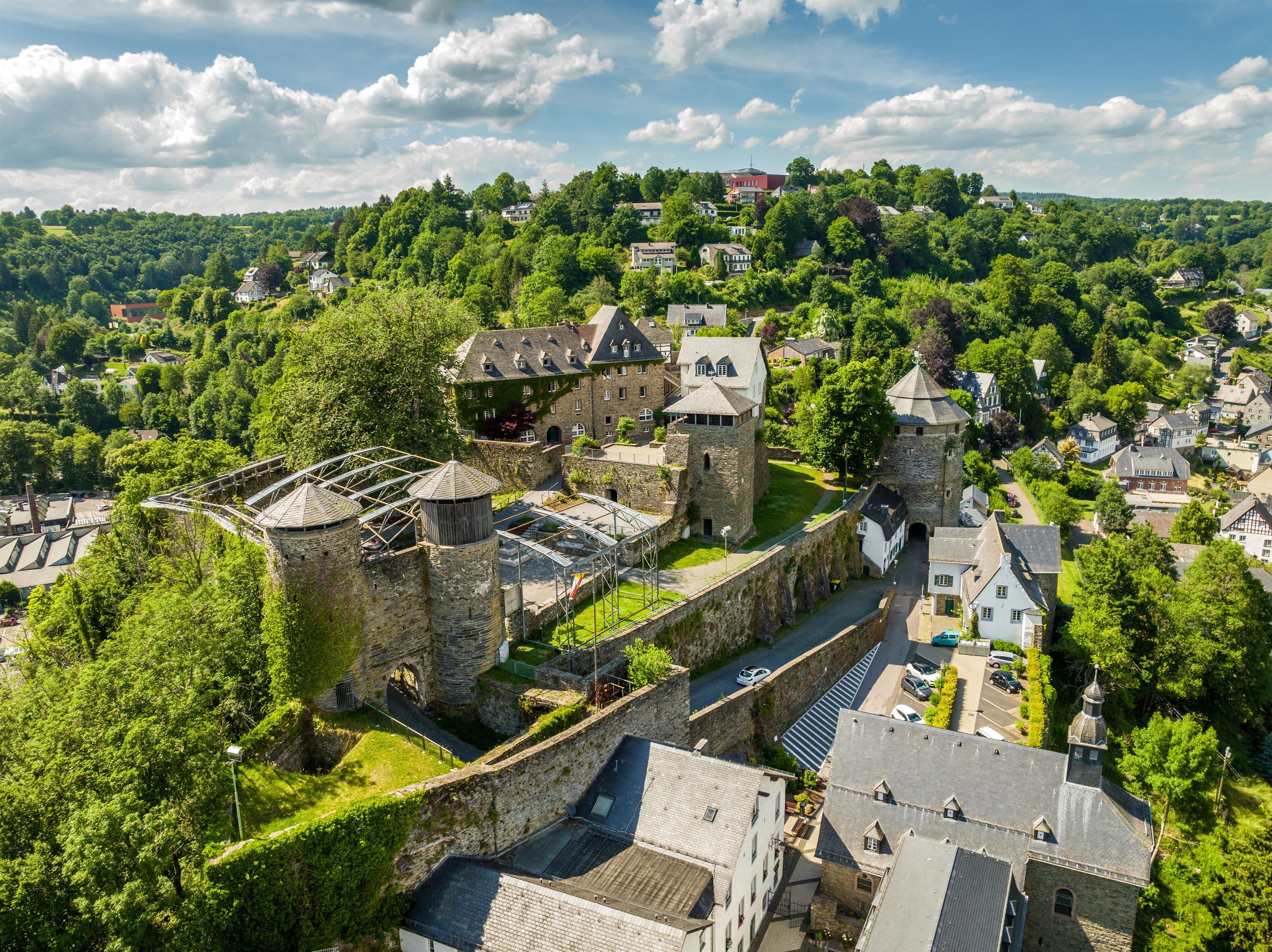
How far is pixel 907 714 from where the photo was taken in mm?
33781

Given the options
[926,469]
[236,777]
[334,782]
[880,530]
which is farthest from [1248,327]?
[236,777]

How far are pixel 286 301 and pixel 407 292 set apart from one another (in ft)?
328

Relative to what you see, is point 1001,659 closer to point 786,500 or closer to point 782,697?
point 782,697

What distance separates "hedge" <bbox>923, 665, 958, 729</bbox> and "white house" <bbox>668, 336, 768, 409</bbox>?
76.9 feet

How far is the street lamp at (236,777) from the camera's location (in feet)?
52.3

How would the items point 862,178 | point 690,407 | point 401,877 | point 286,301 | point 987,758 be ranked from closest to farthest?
point 401,877 → point 987,758 → point 690,407 → point 286,301 → point 862,178

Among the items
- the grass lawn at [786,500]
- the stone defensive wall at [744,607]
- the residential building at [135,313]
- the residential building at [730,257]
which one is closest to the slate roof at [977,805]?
the stone defensive wall at [744,607]

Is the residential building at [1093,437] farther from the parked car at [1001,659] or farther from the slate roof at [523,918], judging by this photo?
the slate roof at [523,918]

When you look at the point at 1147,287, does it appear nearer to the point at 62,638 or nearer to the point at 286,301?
the point at 286,301

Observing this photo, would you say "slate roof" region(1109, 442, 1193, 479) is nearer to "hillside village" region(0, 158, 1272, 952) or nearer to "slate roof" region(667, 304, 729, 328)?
"hillside village" region(0, 158, 1272, 952)

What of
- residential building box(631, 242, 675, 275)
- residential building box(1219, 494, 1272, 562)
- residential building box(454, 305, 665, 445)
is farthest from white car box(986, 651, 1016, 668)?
residential building box(631, 242, 675, 275)

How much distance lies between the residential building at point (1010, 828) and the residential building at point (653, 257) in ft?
298

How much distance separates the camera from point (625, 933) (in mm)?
17578

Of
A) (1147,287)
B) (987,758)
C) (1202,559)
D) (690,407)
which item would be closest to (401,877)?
(987,758)
